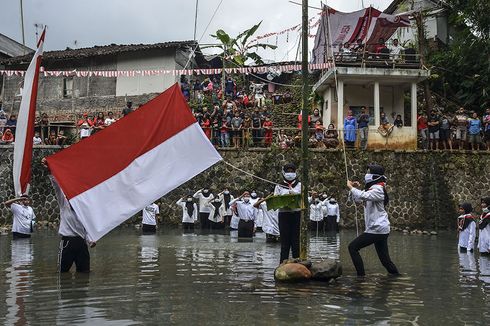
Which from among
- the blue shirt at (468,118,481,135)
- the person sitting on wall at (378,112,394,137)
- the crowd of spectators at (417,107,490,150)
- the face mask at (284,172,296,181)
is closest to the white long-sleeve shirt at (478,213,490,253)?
the face mask at (284,172,296,181)

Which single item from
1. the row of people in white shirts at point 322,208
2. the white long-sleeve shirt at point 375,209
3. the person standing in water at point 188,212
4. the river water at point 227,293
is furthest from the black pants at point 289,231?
the person standing in water at point 188,212

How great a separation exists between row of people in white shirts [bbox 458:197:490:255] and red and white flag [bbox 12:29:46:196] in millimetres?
9526

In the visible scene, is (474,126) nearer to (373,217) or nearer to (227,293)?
(373,217)

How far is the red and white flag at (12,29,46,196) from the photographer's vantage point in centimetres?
888

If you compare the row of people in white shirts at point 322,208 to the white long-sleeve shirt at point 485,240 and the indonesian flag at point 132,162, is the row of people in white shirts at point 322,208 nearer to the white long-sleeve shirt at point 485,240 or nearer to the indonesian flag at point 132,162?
the white long-sleeve shirt at point 485,240

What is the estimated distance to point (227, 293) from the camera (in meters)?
7.75

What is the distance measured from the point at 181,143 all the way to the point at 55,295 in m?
2.80

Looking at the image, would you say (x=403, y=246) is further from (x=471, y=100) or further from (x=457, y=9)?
(x=457, y=9)

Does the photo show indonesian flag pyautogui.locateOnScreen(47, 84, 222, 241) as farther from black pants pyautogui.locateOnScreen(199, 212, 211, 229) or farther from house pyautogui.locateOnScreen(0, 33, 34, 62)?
house pyautogui.locateOnScreen(0, 33, 34, 62)

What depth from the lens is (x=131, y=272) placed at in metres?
9.76

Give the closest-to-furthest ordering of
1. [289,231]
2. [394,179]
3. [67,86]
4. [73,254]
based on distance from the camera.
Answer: [73,254]
[289,231]
[394,179]
[67,86]

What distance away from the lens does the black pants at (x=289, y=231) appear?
9594 millimetres

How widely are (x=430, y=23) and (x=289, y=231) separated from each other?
3095 cm

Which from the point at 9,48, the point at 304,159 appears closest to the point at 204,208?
the point at 304,159
